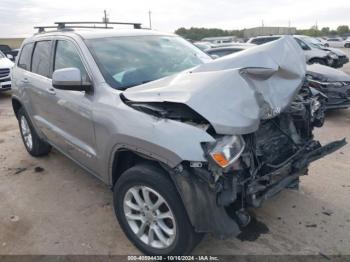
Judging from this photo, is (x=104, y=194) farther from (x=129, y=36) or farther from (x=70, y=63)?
(x=129, y=36)

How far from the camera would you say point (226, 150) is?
2299 mm

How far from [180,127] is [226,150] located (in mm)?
347

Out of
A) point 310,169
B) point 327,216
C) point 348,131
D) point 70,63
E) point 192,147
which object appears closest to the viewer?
point 192,147

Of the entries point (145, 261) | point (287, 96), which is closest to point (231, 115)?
point (287, 96)

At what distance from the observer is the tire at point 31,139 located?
512 cm

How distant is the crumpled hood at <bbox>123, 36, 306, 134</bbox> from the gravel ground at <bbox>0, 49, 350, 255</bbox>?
1212mm

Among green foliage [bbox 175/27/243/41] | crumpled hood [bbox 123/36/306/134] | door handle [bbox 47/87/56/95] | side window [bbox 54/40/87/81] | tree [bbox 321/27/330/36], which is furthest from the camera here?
tree [bbox 321/27/330/36]

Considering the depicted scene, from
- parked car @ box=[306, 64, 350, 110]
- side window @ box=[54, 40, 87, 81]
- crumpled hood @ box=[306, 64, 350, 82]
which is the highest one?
side window @ box=[54, 40, 87, 81]

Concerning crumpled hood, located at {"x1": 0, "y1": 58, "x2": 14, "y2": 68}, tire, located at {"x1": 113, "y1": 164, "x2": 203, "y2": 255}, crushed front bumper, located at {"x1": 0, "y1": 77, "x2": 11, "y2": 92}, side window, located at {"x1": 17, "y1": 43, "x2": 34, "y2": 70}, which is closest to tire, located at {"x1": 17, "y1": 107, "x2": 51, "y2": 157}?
side window, located at {"x1": 17, "y1": 43, "x2": 34, "y2": 70}

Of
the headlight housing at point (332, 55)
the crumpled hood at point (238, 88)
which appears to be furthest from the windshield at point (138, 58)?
the headlight housing at point (332, 55)

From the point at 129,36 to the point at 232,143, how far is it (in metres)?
2.02

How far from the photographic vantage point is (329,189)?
3.90 m

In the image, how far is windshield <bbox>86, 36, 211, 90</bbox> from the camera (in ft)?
10.5

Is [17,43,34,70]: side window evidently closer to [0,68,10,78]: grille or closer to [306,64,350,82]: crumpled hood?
[306,64,350,82]: crumpled hood
